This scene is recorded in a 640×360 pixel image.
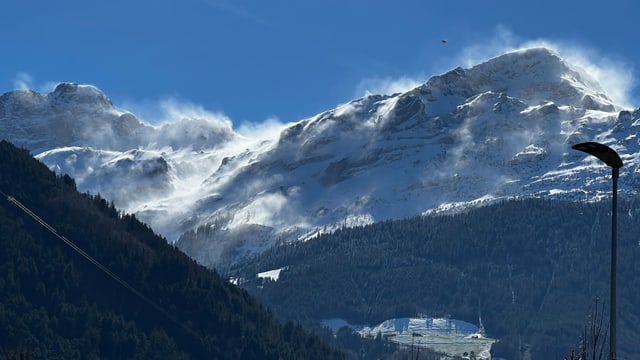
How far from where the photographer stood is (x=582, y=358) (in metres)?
63.6

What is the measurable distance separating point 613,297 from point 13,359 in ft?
189

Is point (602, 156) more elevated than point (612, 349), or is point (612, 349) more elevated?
point (602, 156)

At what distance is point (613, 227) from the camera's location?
59.1 metres

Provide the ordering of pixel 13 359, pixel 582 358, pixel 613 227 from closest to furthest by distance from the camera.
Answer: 1. pixel 613 227
2. pixel 582 358
3. pixel 13 359

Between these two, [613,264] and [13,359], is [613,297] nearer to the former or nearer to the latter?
[613,264]

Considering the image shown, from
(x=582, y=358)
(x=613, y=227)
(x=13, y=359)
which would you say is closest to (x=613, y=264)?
(x=613, y=227)

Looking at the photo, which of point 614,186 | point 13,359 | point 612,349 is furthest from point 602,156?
point 13,359

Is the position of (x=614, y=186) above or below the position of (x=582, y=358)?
above

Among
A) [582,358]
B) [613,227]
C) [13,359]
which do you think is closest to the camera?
[613,227]

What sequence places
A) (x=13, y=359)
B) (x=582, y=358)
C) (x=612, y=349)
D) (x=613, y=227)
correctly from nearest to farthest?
(x=612, y=349)
(x=613, y=227)
(x=582, y=358)
(x=13, y=359)

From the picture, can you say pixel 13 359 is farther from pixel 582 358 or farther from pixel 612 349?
pixel 612 349

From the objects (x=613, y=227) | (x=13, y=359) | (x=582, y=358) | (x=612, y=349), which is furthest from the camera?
(x=13, y=359)

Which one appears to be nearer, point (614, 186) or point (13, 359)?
point (614, 186)

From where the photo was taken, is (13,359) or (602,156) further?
(13,359)
